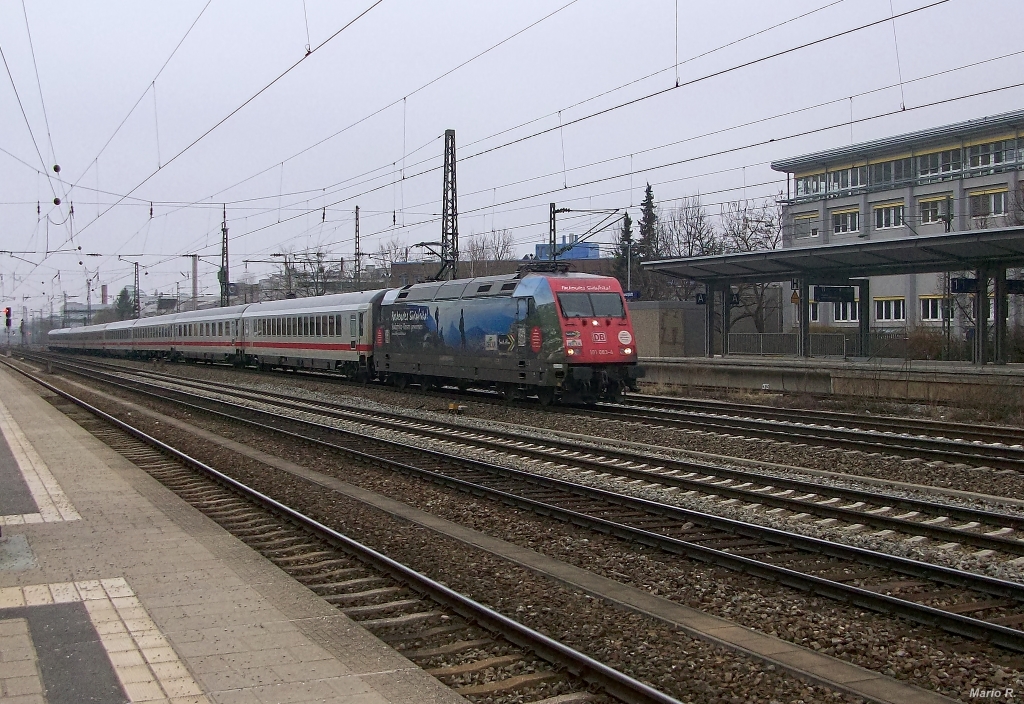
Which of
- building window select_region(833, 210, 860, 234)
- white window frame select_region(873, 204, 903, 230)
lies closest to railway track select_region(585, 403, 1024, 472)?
white window frame select_region(873, 204, 903, 230)

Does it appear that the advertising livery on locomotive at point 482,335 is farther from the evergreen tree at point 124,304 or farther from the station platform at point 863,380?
the evergreen tree at point 124,304

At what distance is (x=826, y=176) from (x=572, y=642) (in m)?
58.9

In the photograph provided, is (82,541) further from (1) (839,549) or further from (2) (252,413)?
(2) (252,413)

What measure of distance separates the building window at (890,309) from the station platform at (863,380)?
23.9 metres

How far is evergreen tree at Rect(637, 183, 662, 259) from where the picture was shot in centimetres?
7000

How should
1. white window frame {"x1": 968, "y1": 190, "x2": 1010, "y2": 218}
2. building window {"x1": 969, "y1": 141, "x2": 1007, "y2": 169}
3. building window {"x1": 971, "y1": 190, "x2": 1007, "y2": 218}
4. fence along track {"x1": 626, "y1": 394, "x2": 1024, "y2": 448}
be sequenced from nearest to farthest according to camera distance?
fence along track {"x1": 626, "y1": 394, "x2": 1024, "y2": 448}
white window frame {"x1": 968, "y1": 190, "x2": 1010, "y2": 218}
building window {"x1": 971, "y1": 190, "x2": 1007, "y2": 218}
building window {"x1": 969, "y1": 141, "x2": 1007, "y2": 169}

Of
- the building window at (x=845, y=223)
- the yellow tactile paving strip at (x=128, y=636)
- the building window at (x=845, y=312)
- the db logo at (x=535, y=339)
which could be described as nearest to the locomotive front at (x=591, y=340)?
the db logo at (x=535, y=339)

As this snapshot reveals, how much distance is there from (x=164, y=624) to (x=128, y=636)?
0.31 metres

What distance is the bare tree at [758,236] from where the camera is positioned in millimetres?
56844

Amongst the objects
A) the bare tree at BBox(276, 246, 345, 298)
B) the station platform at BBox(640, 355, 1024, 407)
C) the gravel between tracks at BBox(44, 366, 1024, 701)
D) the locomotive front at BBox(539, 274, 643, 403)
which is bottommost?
the gravel between tracks at BBox(44, 366, 1024, 701)

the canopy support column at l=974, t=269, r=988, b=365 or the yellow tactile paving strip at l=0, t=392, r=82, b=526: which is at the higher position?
the canopy support column at l=974, t=269, r=988, b=365

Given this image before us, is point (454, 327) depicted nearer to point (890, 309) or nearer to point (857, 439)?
point (857, 439)

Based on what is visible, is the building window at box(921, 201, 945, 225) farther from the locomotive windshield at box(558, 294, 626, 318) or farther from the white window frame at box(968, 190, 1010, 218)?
the locomotive windshield at box(558, 294, 626, 318)

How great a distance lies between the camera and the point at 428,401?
25031 millimetres
